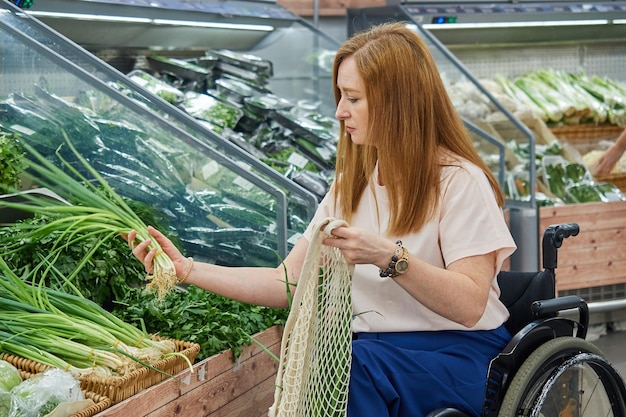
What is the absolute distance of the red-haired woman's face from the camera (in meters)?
2.42

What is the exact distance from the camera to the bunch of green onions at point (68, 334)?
2.51 m

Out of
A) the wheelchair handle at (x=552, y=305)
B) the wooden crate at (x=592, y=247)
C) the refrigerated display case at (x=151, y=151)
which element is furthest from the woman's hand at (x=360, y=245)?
the wooden crate at (x=592, y=247)

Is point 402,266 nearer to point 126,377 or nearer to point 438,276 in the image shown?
point 438,276

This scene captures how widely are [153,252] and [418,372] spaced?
799mm

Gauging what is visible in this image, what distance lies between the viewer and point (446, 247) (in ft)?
7.78

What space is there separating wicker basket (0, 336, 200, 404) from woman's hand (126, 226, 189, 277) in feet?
0.86

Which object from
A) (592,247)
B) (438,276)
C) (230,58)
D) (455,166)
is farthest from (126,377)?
(592,247)

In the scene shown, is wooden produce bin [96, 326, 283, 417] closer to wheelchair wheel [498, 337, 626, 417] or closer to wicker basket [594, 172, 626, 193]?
wheelchair wheel [498, 337, 626, 417]

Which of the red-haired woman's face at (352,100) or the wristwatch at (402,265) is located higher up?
the red-haired woman's face at (352,100)

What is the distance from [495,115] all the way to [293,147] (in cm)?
137

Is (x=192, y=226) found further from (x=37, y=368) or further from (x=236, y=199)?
(x=37, y=368)

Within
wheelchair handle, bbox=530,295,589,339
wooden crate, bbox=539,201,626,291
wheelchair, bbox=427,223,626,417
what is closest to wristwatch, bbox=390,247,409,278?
wheelchair, bbox=427,223,626,417

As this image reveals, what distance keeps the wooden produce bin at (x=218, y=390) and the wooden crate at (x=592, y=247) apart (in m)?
2.74

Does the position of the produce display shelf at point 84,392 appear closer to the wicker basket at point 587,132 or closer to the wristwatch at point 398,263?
the wristwatch at point 398,263
